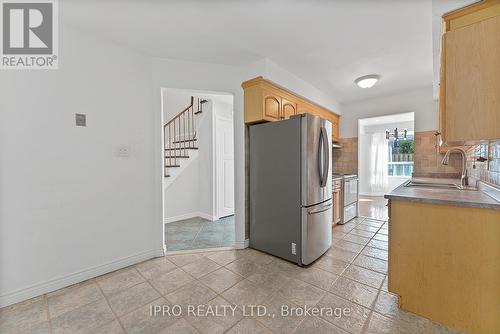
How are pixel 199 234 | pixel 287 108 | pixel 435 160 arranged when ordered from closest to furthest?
pixel 287 108
pixel 199 234
pixel 435 160

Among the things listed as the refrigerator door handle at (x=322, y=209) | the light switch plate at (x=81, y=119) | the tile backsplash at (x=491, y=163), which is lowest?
the refrigerator door handle at (x=322, y=209)

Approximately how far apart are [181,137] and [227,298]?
4218 millimetres

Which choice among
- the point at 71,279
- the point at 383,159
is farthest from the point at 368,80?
the point at 383,159

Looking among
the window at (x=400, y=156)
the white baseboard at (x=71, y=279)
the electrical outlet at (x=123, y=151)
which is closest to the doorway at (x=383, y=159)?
the window at (x=400, y=156)

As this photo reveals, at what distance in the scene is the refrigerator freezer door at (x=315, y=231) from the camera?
7.35ft

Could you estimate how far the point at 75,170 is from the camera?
6.57 ft

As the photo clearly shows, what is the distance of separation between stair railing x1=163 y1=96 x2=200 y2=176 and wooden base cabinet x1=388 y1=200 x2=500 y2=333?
3.81 metres

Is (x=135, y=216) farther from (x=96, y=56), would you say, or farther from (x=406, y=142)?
(x=406, y=142)

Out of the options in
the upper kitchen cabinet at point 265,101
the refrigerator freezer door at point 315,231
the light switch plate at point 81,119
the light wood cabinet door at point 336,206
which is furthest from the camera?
the light wood cabinet door at point 336,206

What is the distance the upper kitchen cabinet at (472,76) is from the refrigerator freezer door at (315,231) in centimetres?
136

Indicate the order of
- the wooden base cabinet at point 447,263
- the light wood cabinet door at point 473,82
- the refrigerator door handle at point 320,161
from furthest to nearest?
the refrigerator door handle at point 320,161, the wooden base cabinet at point 447,263, the light wood cabinet door at point 473,82

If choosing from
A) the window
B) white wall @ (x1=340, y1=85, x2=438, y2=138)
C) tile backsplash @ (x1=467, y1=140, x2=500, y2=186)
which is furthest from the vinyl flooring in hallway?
the window

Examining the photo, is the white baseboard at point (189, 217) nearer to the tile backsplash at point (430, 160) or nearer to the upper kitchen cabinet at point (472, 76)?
the upper kitchen cabinet at point (472, 76)

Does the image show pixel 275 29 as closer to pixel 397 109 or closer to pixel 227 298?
pixel 227 298
